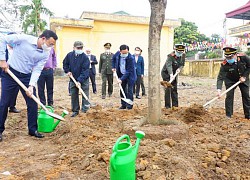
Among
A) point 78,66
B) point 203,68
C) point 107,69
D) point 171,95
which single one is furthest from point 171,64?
point 203,68

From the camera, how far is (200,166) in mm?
2797

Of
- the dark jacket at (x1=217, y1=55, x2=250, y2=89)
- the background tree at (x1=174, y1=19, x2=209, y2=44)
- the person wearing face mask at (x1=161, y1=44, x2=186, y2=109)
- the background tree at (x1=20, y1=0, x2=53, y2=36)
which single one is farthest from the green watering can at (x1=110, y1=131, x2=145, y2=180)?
the background tree at (x1=174, y1=19, x2=209, y2=44)

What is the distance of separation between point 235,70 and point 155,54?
2.05 meters

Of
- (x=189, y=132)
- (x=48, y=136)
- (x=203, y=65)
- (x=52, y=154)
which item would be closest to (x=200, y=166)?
(x=189, y=132)

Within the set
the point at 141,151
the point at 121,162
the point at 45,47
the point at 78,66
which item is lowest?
the point at 141,151

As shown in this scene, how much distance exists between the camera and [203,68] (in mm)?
19438

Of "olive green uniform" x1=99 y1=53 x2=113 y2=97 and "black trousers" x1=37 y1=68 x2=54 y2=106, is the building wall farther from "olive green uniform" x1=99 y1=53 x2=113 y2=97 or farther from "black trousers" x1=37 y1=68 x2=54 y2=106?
"black trousers" x1=37 y1=68 x2=54 y2=106

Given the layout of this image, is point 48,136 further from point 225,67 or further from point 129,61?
point 225,67

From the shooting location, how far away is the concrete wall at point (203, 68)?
17.9 metres

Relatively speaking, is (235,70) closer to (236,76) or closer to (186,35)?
(236,76)

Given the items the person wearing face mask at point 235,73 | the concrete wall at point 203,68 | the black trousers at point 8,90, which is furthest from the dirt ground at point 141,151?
the concrete wall at point 203,68

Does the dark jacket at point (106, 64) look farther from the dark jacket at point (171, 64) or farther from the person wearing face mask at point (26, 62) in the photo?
the person wearing face mask at point (26, 62)

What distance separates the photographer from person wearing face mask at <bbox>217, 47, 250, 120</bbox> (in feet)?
16.7

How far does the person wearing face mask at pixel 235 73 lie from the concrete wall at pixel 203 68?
41.4 feet
